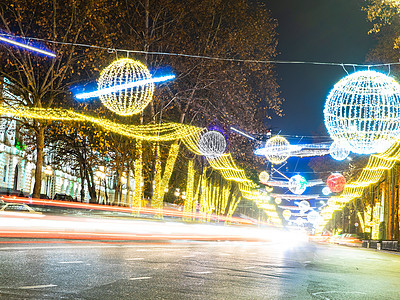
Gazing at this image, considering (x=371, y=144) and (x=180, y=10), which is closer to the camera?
(x=371, y=144)

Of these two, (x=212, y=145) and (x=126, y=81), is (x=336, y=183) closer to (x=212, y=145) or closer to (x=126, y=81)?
(x=212, y=145)

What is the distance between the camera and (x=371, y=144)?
1370cm

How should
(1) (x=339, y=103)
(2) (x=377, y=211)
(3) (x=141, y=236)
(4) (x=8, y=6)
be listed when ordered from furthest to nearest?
(2) (x=377, y=211)
(4) (x=8, y=6)
(3) (x=141, y=236)
(1) (x=339, y=103)

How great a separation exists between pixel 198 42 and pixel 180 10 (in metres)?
3.02

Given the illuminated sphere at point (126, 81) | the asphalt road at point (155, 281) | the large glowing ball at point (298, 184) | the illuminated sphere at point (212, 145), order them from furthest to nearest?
the large glowing ball at point (298, 184) < the illuminated sphere at point (212, 145) < the illuminated sphere at point (126, 81) < the asphalt road at point (155, 281)

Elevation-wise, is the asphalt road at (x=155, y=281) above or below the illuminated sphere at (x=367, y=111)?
below

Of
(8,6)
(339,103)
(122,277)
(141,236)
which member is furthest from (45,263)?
(8,6)

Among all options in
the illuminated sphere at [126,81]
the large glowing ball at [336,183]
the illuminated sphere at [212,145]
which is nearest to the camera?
the illuminated sphere at [126,81]

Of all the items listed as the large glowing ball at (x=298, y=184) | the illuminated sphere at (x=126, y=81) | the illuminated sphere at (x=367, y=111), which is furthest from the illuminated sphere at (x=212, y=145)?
the illuminated sphere at (x=367, y=111)

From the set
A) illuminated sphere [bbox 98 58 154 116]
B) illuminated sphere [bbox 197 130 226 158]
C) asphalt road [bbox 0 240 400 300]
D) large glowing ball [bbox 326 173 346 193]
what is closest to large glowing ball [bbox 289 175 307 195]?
large glowing ball [bbox 326 173 346 193]

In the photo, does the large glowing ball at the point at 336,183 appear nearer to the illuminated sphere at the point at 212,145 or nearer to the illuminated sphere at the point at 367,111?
the illuminated sphere at the point at 212,145

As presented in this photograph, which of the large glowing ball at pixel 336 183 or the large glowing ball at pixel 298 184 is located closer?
the large glowing ball at pixel 336 183

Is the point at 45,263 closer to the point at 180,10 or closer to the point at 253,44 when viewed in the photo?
the point at 180,10

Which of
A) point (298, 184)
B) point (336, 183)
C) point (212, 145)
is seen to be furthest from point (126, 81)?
point (298, 184)
